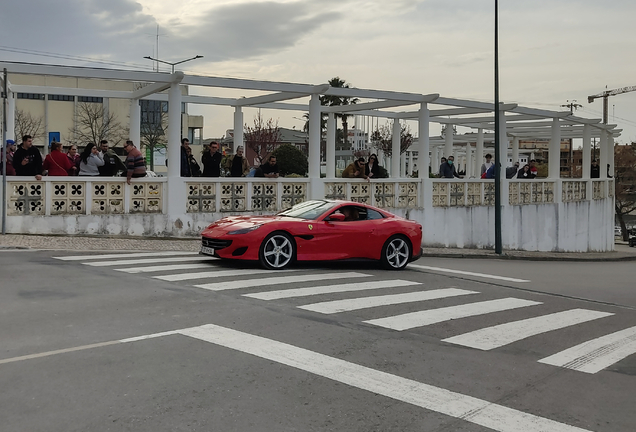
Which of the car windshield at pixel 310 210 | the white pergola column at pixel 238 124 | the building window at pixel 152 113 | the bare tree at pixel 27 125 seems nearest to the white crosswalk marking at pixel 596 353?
the car windshield at pixel 310 210

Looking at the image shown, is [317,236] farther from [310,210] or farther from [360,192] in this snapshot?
[360,192]

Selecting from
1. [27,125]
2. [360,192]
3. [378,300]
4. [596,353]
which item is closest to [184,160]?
[360,192]

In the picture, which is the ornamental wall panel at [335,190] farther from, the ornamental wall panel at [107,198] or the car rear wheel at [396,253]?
the car rear wheel at [396,253]

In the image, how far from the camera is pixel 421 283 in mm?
12180

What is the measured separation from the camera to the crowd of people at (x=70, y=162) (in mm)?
16781

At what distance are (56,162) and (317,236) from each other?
7.39 m

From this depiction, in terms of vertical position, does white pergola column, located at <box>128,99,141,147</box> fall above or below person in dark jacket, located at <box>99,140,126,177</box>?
above

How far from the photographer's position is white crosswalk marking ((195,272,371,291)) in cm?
1058

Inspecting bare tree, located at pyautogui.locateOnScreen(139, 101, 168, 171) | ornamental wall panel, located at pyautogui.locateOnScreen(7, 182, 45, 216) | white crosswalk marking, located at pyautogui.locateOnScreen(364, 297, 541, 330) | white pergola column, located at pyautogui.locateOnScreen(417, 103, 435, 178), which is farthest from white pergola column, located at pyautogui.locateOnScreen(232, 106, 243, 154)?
bare tree, located at pyautogui.locateOnScreen(139, 101, 168, 171)

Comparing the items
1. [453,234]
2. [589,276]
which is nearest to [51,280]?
[589,276]

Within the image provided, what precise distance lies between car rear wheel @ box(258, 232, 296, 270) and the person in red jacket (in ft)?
23.1

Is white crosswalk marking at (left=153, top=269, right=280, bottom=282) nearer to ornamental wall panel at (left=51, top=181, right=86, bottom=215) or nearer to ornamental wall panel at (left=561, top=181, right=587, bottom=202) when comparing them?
ornamental wall panel at (left=51, top=181, right=86, bottom=215)

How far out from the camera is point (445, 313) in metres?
9.53

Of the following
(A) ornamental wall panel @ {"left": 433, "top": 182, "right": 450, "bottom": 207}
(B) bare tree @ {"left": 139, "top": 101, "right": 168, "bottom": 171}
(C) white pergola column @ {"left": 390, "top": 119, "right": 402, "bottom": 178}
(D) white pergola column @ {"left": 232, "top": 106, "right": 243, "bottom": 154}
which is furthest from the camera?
(B) bare tree @ {"left": 139, "top": 101, "right": 168, "bottom": 171}
